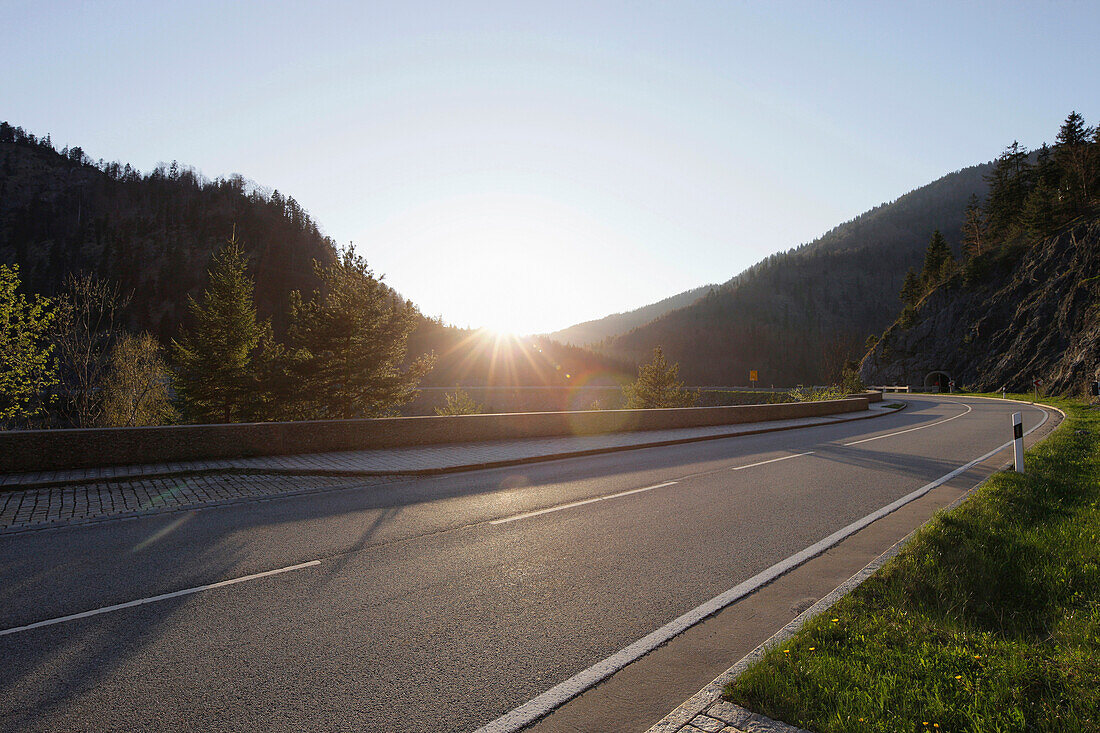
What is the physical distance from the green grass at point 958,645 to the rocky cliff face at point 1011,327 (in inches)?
1775

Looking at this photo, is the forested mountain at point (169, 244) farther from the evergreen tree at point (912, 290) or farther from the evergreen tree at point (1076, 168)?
the evergreen tree at point (1076, 168)

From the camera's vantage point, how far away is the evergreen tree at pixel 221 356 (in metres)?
26.3

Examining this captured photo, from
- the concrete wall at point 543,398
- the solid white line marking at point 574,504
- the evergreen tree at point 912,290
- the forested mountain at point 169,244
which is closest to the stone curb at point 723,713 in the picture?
the solid white line marking at point 574,504

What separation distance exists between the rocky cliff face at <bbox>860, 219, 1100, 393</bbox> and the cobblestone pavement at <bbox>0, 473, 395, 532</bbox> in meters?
49.0

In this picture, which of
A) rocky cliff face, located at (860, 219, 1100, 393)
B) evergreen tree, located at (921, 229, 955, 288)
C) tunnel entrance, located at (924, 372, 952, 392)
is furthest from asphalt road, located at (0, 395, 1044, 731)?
evergreen tree, located at (921, 229, 955, 288)

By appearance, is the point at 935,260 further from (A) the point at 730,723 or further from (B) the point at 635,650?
(A) the point at 730,723

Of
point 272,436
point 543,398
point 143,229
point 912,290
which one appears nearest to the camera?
point 272,436

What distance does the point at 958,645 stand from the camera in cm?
316

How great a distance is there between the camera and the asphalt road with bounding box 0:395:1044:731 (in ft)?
9.68

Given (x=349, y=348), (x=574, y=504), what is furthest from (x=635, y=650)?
(x=349, y=348)

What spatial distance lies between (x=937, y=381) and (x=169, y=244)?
159565mm

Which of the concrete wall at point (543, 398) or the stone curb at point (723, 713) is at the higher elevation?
the stone curb at point (723, 713)

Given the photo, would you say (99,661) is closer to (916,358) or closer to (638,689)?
(638,689)

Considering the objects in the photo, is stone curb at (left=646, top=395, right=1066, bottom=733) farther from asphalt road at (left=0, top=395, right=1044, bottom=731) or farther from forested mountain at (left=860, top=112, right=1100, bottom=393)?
forested mountain at (left=860, top=112, right=1100, bottom=393)
